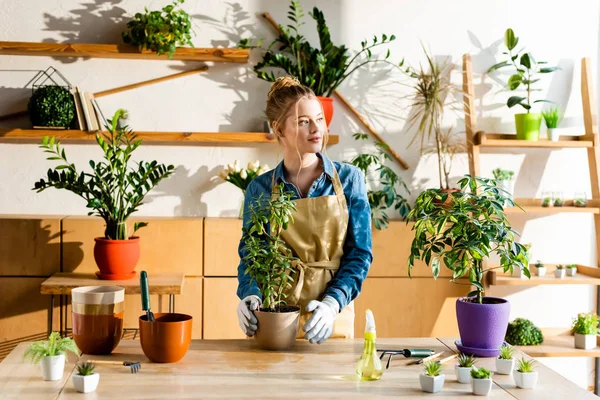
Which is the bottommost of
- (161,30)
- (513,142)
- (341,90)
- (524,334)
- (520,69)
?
(524,334)

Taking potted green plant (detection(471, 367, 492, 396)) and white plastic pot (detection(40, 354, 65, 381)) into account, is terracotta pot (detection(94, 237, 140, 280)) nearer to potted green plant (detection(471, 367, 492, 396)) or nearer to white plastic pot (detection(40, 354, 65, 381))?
white plastic pot (detection(40, 354, 65, 381))

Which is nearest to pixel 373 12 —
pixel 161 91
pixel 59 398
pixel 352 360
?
pixel 161 91

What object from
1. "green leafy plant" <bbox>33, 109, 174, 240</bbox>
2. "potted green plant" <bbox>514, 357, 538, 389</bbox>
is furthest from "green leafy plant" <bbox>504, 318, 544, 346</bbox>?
"potted green plant" <bbox>514, 357, 538, 389</bbox>

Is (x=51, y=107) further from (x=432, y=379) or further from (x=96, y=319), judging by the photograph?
(x=432, y=379)

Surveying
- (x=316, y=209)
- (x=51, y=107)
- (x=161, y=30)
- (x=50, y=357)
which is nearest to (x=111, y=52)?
(x=161, y=30)

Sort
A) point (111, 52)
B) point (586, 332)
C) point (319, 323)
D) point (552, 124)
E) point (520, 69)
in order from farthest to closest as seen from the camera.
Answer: point (520, 69) → point (552, 124) → point (586, 332) → point (111, 52) → point (319, 323)

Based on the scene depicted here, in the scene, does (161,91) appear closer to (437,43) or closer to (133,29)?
(133,29)

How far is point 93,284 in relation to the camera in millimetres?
3568

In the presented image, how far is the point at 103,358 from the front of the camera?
201cm

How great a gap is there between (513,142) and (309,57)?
1.25m

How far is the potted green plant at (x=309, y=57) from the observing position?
4.07m

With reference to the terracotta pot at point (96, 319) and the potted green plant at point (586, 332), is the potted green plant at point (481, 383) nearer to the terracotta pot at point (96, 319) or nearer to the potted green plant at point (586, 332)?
the terracotta pot at point (96, 319)

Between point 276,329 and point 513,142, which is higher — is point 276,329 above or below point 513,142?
below

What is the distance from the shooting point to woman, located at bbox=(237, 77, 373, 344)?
2.54 meters
